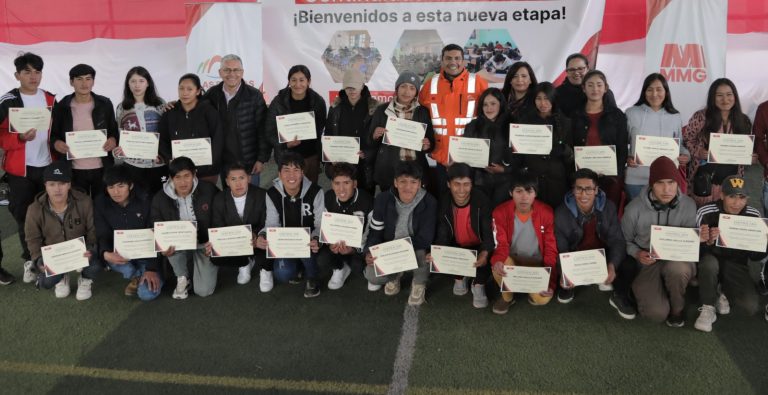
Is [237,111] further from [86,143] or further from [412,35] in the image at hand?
[412,35]

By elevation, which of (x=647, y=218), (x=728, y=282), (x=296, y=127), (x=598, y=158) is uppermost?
(x=296, y=127)

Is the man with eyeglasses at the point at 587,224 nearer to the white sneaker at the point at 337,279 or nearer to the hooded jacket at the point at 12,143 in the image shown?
the white sneaker at the point at 337,279

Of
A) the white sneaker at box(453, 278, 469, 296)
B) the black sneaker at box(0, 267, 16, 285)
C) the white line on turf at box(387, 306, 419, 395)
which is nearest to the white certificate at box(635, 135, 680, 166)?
the white sneaker at box(453, 278, 469, 296)

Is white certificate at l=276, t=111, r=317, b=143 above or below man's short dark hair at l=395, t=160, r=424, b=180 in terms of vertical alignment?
above

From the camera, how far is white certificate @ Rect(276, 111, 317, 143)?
4414 millimetres

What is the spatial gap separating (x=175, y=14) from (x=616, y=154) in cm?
716

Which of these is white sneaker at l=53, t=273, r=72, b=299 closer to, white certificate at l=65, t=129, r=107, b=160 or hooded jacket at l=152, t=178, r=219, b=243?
hooded jacket at l=152, t=178, r=219, b=243

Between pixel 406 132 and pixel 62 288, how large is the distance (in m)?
2.85

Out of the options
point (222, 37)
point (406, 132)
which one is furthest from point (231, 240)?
point (222, 37)

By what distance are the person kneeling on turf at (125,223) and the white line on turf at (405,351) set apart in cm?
188

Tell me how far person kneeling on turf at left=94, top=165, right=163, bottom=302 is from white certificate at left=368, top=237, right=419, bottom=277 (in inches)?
65.3

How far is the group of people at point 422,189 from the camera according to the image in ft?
11.8

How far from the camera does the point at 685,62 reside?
691cm

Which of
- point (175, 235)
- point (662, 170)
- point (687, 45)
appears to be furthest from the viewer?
point (687, 45)
